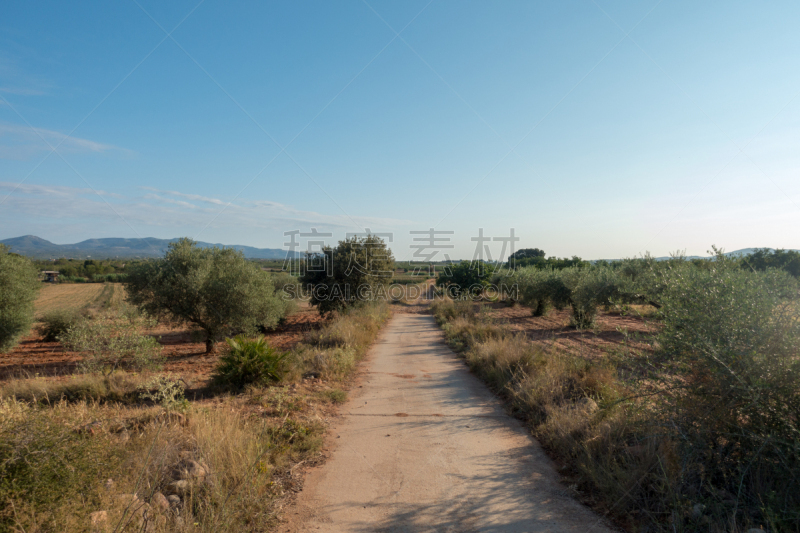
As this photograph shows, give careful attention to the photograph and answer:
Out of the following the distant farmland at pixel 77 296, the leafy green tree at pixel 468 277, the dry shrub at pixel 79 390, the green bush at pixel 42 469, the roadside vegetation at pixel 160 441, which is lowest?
the distant farmland at pixel 77 296

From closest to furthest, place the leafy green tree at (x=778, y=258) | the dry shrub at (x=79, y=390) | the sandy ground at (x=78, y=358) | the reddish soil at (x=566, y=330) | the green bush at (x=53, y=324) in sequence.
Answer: the dry shrub at (x=79, y=390) < the sandy ground at (x=78, y=358) < the reddish soil at (x=566, y=330) < the green bush at (x=53, y=324) < the leafy green tree at (x=778, y=258)

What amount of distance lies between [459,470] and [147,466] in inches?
130

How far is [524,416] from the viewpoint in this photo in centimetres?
623

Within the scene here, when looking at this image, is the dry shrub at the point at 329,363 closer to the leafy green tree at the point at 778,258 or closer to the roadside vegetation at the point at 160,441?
the roadside vegetation at the point at 160,441

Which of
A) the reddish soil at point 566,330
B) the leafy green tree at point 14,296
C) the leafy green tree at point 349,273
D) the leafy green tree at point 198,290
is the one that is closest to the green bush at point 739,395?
the reddish soil at point 566,330

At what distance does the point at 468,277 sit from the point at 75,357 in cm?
3173

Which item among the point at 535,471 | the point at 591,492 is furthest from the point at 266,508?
the point at 591,492

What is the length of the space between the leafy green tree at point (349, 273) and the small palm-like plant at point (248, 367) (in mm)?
14511

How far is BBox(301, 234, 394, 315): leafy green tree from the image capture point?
22531mm

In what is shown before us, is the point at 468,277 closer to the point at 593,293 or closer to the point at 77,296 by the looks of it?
the point at 593,293

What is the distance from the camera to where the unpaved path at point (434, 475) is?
11.1ft

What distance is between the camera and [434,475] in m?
4.23

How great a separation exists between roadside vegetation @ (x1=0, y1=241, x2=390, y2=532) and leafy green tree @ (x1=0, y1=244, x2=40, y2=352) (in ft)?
27.4

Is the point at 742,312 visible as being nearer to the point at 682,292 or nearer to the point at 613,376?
the point at 682,292
